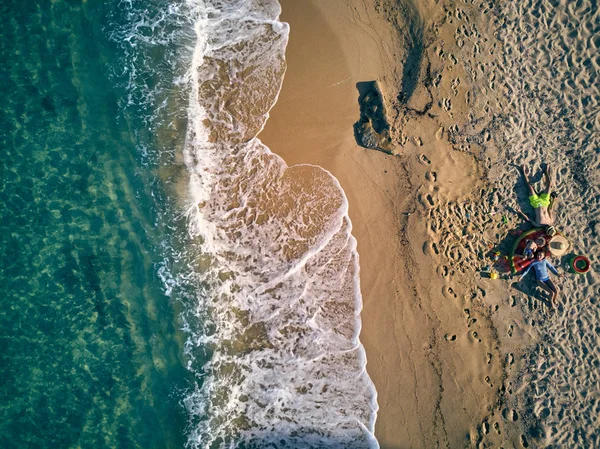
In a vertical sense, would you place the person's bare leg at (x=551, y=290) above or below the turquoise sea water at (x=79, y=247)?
below

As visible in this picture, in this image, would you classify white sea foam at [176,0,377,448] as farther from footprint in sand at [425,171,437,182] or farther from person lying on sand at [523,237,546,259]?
person lying on sand at [523,237,546,259]

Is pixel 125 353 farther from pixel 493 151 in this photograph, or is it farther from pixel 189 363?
pixel 493 151

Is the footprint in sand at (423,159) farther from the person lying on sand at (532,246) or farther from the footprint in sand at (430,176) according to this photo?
the person lying on sand at (532,246)

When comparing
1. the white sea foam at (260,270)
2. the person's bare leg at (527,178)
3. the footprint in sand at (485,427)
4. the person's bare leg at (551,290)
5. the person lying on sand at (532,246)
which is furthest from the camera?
the person's bare leg at (527,178)

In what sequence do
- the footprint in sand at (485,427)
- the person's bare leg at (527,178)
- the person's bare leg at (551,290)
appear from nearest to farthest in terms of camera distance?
the footprint in sand at (485,427)
the person's bare leg at (551,290)
the person's bare leg at (527,178)

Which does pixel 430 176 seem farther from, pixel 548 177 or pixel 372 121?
pixel 548 177

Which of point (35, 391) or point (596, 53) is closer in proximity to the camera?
point (35, 391)

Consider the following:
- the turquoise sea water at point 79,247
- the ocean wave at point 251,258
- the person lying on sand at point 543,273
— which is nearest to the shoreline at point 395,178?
the ocean wave at point 251,258

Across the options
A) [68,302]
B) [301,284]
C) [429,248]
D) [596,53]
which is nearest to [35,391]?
[68,302]
